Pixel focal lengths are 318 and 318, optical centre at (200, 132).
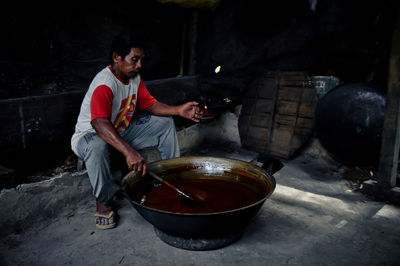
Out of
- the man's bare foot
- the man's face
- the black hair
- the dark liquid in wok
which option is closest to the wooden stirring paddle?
the dark liquid in wok

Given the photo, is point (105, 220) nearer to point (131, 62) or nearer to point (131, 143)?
point (131, 143)

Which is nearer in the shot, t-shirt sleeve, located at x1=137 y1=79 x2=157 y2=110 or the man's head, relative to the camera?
the man's head

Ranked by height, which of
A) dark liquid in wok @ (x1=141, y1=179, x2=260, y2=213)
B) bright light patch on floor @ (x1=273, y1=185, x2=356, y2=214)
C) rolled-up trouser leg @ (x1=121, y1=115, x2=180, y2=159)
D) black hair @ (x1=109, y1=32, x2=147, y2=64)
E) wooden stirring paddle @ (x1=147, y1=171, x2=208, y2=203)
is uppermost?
black hair @ (x1=109, y1=32, x2=147, y2=64)

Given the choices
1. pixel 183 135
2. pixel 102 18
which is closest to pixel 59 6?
pixel 102 18

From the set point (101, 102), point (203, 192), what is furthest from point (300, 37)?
point (101, 102)

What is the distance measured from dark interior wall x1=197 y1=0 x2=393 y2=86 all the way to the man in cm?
203

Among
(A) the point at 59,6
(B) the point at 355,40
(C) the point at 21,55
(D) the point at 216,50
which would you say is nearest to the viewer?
(C) the point at 21,55

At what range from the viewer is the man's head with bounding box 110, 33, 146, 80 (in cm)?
273

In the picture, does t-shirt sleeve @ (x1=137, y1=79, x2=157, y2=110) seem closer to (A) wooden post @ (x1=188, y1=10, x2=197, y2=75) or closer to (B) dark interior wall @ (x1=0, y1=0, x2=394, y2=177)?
(B) dark interior wall @ (x1=0, y1=0, x2=394, y2=177)

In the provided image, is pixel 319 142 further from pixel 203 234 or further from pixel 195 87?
pixel 203 234

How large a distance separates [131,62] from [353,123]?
8.76 ft

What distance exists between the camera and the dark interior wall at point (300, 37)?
399 centimetres

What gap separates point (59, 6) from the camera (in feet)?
10.3

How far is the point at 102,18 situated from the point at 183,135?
1832 mm
